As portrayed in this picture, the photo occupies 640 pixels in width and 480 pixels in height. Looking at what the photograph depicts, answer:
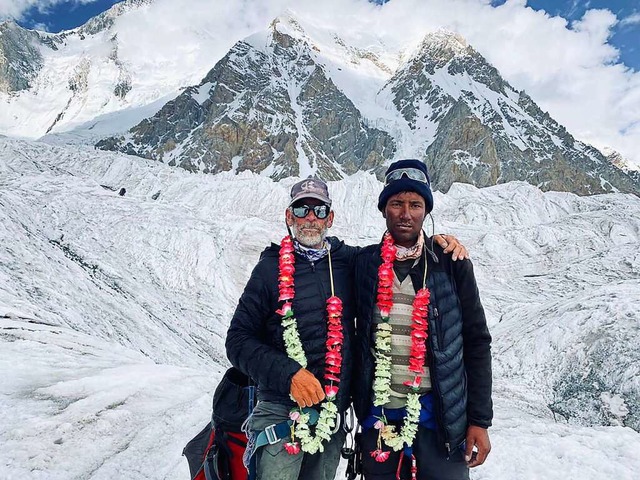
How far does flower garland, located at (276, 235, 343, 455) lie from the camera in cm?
302

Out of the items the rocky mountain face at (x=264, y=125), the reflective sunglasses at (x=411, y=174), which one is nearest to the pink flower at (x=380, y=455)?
the reflective sunglasses at (x=411, y=174)

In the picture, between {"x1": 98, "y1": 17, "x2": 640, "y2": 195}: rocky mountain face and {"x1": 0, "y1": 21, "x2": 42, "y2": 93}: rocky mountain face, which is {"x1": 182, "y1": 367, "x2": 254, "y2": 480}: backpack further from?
{"x1": 0, "y1": 21, "x2": 42, "y2": 93}: rocky mountain face

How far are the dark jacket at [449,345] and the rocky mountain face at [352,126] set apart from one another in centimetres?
10960

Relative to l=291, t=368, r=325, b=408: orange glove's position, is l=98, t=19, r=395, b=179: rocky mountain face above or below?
above

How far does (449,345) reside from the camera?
9.97 feet

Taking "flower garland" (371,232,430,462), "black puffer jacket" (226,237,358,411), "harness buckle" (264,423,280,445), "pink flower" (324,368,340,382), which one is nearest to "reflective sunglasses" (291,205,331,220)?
"black puffer jacket" (226,237,358,411)

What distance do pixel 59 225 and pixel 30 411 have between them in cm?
1265

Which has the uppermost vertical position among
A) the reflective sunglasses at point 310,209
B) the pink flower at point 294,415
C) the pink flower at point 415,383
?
the reflective sunglasses at point 310,209

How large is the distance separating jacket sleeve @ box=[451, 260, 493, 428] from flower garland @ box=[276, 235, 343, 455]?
89cm

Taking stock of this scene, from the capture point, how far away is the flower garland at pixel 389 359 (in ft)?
9.97

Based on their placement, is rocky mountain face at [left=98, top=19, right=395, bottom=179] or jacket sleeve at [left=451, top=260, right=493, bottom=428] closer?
jacket sleeve at [left=451, top=260, right=493, bottom=428]

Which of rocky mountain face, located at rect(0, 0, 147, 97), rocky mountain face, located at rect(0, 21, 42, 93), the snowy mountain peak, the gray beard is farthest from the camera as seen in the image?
rocky mountain face, located at rect(0, 21, 42, 93)

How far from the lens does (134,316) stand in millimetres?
11523

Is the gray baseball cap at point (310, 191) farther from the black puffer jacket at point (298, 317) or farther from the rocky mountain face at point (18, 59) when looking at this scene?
the rocky mountain face at point (18, 59)
